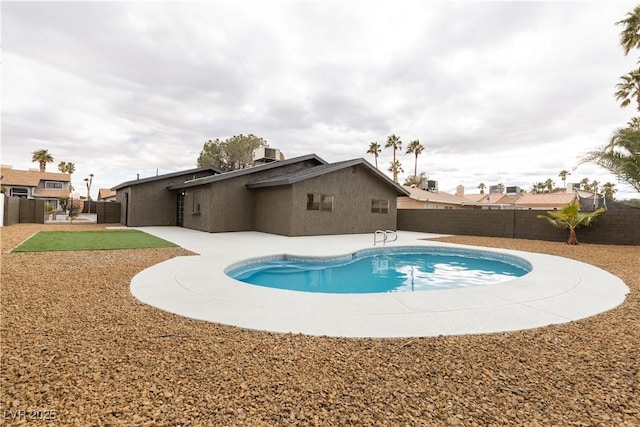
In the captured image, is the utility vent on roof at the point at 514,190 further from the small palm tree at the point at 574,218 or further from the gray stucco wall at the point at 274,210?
the gray stucco wall at the point at 274,210

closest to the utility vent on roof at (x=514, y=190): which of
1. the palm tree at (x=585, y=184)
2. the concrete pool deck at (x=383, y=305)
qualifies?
the palm tree at (x=585, y=184)

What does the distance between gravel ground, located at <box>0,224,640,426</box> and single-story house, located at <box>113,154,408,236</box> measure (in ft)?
35.3

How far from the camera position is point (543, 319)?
3.91 metres

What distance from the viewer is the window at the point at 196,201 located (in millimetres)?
16609

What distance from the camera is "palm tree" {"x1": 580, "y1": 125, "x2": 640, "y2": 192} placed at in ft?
38.8

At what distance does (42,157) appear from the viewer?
136 feet

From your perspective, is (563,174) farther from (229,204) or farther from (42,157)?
(42,157)

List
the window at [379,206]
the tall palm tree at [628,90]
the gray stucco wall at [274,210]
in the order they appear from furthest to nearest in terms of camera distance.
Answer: the window at [379,206] < the gray stucco wall at [274,210] < the tall palm tree at [628,90]

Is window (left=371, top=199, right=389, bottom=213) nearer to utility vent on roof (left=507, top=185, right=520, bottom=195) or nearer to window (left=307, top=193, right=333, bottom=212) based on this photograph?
window (left=307, top=193, right=333, bottom=212)

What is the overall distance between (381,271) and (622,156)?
38.3 feet

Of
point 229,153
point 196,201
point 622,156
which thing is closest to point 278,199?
point 196,201

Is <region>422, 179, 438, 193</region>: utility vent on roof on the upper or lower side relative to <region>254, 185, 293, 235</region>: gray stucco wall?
upper

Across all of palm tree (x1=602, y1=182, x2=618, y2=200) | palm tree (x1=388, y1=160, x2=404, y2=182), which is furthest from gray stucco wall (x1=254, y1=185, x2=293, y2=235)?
palm tree (x1=602, y1=182, x2=618, y2=200)

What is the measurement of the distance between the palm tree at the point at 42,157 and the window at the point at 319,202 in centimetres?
4576
